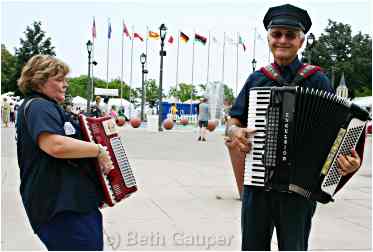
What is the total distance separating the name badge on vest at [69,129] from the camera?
306 centimetres

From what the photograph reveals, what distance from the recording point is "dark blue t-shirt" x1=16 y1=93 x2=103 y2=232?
2965 mm

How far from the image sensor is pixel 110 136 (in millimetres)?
3324

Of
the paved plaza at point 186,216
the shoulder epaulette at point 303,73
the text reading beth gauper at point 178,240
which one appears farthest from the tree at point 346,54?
the shoulder epaulette at point 303,73

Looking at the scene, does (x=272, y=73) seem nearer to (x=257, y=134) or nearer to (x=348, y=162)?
(x=257, y=134)

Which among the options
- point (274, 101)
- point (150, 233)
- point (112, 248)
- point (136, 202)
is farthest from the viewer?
point (136, 202)

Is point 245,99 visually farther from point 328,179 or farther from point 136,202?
point 136,202

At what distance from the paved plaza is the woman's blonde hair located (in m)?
2.50

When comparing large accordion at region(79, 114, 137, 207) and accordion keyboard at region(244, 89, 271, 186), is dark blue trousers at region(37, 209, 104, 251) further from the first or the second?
accordion keyboard at region(244, 89, 271, 186)

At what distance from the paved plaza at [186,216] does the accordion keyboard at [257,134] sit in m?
2.46

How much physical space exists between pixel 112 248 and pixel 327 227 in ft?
8.91

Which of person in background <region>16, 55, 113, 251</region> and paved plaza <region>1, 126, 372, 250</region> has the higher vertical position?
person in background <region>16, 55, 113, 251</region>

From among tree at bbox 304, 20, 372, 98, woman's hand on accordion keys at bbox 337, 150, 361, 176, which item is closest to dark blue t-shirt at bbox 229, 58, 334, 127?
woman's hand on accordion keys at bbox 337, 150, 361, 176

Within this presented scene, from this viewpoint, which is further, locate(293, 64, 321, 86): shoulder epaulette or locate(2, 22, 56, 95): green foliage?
locate(2, 22, 56, 95): green foliage

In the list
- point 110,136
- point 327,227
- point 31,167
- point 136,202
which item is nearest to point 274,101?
point 110,136
